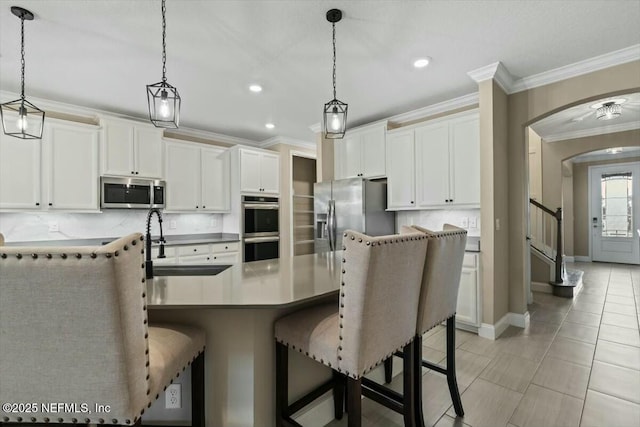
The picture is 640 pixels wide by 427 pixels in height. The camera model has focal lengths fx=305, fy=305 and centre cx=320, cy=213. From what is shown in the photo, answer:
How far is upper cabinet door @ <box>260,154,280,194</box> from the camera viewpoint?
4969mm

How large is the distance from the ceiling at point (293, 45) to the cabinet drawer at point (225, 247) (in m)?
1.95

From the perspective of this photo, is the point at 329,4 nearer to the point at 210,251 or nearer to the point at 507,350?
the point at 507,350

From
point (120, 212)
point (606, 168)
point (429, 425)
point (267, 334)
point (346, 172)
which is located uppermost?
point (606, 168)

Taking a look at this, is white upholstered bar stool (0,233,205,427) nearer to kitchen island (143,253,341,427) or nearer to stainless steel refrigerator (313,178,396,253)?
kitchen island (143,253,341,427)

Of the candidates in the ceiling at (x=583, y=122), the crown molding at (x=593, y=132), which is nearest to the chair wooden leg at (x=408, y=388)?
the ceiling at (x=583, y=122)

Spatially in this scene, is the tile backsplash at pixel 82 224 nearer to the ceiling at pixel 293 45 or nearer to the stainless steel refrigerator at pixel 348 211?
the ceiling at pixel 293 45

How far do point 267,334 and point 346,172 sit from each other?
325 cm

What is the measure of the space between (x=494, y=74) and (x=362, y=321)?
2.81 meters

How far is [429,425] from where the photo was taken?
1.73 meters

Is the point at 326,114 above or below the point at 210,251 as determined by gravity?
above

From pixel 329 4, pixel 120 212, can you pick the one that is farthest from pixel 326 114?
pixel 120 212

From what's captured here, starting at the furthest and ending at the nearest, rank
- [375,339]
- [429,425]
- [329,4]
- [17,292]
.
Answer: [329,4] < [429,425] < [375,339] < [17,292]

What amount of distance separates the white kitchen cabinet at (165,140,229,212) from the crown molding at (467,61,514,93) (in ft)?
11.7

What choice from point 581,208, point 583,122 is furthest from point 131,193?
point 581,208
